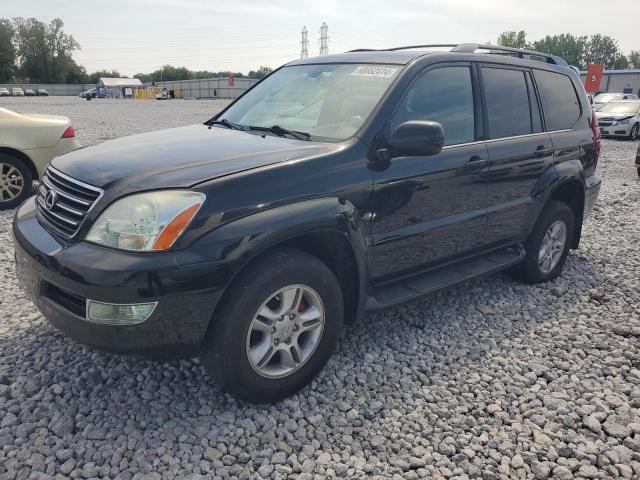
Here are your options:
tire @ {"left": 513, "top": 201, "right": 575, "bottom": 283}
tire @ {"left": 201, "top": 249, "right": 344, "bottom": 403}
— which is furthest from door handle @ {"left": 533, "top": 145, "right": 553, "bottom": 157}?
tire @ {"left": 201, "top": 249, "right": 344, "bottom": 403}

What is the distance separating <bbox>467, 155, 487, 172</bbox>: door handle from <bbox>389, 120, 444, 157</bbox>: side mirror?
643 millimetres

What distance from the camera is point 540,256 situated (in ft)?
15.2

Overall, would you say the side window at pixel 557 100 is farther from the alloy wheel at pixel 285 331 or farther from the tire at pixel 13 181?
the tire at pixel 13 181

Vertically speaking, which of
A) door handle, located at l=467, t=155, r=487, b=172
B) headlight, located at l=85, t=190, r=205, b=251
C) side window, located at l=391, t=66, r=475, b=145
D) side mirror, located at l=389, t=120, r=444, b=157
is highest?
side window, located at l=391, t=66, r=475, b=145

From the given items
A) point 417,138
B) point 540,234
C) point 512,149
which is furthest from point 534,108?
point 417,138

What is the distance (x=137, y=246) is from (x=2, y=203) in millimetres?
5243

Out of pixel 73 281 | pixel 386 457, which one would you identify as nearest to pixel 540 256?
pixel 386 457

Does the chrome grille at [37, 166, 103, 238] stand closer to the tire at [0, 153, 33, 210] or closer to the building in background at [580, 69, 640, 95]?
the tire at [0, 153, 33, 210]

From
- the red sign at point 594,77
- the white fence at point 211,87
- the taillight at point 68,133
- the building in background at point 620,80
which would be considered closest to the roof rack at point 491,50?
the taillight at point 68,133

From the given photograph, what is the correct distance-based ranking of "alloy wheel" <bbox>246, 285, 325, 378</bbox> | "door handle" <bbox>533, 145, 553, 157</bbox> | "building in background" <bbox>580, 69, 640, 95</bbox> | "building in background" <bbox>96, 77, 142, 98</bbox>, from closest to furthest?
"alloy wheel" <bbox>246, 285, 325, 378</bbox>
"door handle" <bbox>533, 145, 553, 157</bbox>
"building in background" <bbox>580, 69, 640, 95</bbox>
"building in background" <bbox>96, 77, 142, 98</bbox>

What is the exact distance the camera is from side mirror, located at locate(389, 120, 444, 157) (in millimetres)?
2973

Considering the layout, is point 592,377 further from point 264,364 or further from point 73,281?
point 73,281

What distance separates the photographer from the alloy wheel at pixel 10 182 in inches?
A: 259

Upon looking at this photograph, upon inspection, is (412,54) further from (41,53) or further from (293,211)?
(41,53)
